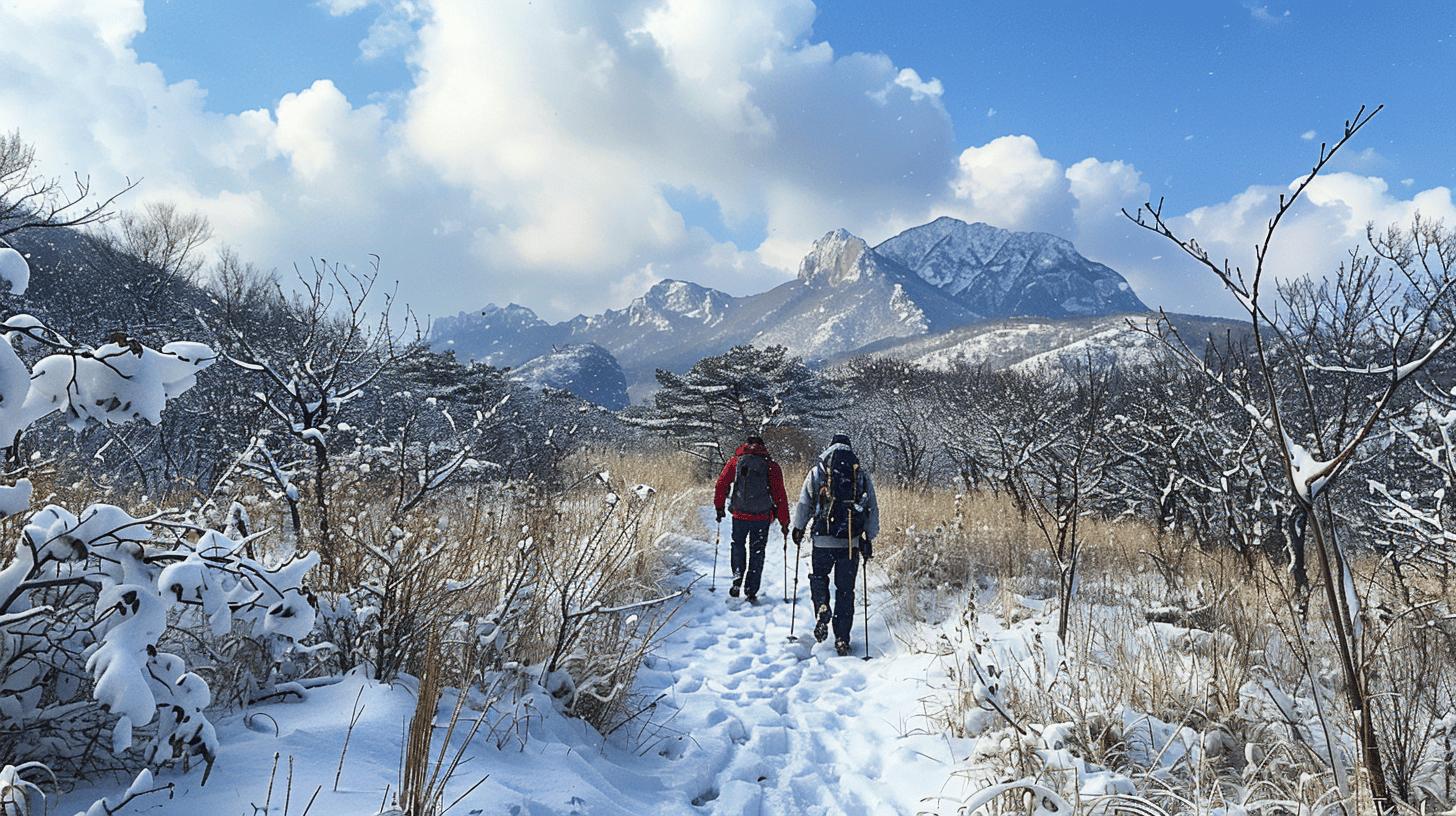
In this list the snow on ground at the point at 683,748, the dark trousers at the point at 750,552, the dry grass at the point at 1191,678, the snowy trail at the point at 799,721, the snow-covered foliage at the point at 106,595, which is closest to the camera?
the snow-covered foliage at the point at 106,595

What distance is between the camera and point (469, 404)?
19.8 metres

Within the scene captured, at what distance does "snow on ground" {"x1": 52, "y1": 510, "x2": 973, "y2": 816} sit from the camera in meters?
1.96

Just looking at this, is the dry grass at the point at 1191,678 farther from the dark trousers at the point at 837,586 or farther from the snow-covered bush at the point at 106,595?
the snow-covered bush at the point at 106,595

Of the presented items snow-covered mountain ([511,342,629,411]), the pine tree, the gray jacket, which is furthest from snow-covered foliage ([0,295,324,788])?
snow-covered mountain ([511,342,629,411])

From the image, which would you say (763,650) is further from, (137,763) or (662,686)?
(137,763)

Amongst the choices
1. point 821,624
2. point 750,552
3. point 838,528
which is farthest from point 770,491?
point 821,624

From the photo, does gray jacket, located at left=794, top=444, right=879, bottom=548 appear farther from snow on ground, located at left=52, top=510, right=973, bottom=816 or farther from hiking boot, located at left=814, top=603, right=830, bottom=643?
snow on ground, located at left=52, top=510, right=973, bottom=816

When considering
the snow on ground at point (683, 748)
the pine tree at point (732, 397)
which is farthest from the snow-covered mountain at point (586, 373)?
the snow on ground at point (683, 748)

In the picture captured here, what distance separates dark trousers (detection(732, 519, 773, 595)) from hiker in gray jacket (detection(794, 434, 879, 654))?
36.0 inches

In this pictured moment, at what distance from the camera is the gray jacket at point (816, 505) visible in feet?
17.3

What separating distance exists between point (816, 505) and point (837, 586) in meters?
0.70

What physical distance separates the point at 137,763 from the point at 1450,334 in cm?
344

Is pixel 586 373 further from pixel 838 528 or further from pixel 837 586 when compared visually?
pixel 837 586

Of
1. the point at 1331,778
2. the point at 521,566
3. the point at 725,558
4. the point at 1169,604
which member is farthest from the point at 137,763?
the point at 725,558
